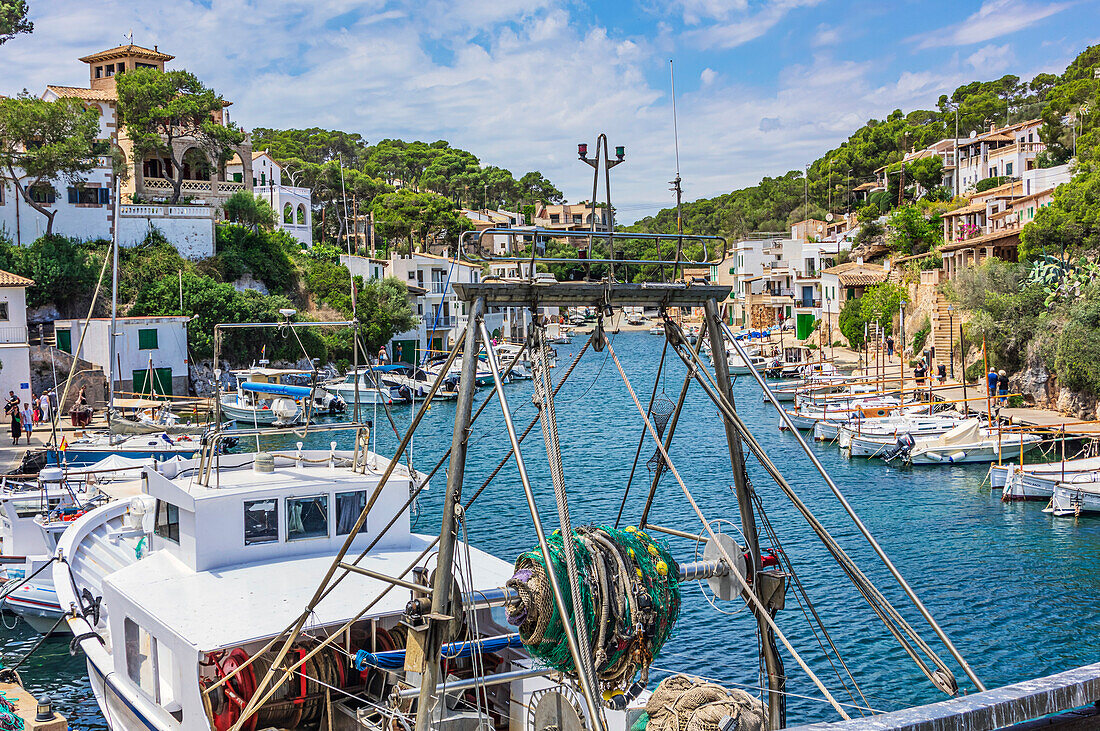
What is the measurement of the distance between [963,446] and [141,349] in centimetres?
3730

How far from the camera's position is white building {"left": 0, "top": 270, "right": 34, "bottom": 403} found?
42.4 meters

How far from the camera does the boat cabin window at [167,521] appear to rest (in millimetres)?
14391

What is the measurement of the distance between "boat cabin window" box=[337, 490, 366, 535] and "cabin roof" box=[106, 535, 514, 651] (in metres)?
0.52

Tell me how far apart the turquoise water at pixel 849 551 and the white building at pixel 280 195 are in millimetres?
38749

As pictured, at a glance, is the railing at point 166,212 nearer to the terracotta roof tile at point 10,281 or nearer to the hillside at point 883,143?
the terracotta roof tile at point 10,281

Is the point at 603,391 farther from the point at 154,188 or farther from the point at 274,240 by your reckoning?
the point at 154,188

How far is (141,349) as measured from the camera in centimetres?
5009

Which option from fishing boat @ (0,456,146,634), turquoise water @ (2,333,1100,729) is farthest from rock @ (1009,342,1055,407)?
fishing boat @ (0,456,146,634)

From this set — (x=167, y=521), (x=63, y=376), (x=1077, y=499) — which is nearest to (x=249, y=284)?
(x=63, y=376)

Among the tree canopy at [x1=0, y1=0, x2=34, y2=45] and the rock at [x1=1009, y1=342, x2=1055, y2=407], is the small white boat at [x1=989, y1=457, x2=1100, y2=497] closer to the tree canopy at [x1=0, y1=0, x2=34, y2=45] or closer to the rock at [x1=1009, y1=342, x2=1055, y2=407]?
the rock at [x1=1009, y1=342, x2=1055, y2=407]

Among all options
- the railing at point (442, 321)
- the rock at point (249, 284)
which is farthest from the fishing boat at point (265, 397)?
the railing at point (442, 321)

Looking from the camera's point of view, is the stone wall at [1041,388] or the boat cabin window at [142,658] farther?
the stone wall at [1041,388]

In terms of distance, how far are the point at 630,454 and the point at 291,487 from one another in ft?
93.5

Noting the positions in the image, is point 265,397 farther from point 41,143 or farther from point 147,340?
point 41,143
